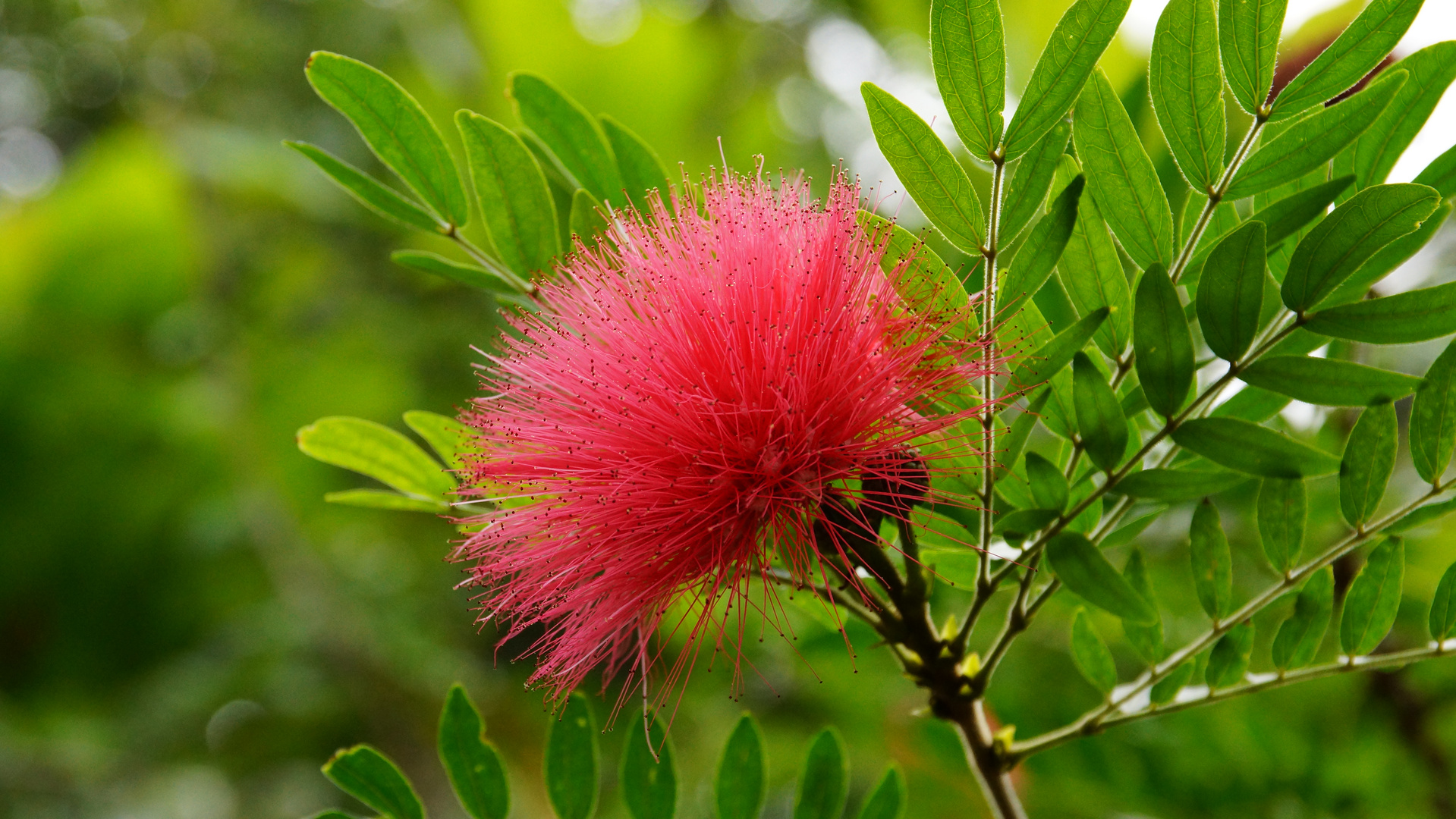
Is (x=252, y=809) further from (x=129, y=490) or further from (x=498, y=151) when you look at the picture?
(x=498, y=151)

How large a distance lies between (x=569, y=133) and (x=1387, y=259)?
1.01m

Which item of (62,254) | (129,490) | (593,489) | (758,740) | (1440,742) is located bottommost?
(1440,742)

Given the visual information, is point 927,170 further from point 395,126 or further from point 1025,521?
point 395,126

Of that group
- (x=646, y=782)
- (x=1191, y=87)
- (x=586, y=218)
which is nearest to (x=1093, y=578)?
(x=1191, y=87)

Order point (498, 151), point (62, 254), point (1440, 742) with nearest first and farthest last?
point (498, 151), point (1440, 742), point (62, 254)

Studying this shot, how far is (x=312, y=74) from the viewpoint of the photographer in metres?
1.28

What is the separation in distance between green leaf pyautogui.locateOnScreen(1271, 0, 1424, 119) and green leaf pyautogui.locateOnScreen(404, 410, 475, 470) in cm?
111

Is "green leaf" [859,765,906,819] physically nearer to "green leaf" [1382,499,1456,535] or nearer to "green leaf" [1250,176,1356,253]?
"green leaf" [1382,499,1456,535]

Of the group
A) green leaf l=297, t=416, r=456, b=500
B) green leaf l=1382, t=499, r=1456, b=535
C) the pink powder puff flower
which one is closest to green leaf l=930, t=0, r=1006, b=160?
the pink powder puff flower

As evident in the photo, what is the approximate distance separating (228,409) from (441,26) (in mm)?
2961

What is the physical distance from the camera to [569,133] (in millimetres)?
1419

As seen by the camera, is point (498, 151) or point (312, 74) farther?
point (498, 151)

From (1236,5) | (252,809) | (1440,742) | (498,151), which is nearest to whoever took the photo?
(1236,5)

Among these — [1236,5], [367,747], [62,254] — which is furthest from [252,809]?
[1236,5]
